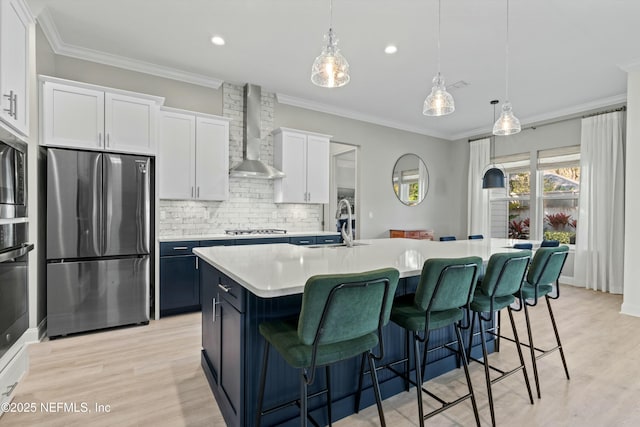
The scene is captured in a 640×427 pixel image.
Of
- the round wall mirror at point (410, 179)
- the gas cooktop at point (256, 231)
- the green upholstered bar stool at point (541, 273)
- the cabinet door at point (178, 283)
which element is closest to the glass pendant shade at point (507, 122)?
the green upholstered bar stool at point (541, 273)

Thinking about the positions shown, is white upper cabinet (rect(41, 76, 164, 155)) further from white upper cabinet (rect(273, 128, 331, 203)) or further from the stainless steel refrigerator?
white upper cabinet (rect(273, 128, 331, 203))

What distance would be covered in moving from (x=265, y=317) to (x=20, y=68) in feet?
7.40

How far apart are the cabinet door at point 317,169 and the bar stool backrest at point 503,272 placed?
131 inches

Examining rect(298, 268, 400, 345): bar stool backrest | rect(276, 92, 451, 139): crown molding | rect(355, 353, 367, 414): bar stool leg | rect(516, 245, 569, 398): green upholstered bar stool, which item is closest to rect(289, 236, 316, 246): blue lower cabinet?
rect(276, 92, 451, 139): crown molding

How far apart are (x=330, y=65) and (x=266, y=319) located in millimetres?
1671

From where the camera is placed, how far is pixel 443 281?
1723mm

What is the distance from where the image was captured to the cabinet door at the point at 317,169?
5.07m

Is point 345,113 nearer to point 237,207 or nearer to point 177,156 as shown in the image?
point 237,207

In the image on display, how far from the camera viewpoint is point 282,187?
4.86m

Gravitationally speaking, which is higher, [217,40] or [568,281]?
[217,40]

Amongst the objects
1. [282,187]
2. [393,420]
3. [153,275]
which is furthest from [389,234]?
[393,420]

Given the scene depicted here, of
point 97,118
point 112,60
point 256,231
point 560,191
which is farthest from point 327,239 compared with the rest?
point 560,191

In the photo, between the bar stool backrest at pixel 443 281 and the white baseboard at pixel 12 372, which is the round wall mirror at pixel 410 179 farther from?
the white baseboard at pixel 12 372

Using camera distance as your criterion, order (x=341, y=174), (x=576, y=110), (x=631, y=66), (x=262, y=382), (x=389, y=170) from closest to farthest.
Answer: (x=262, y=382)
(x=631, y=66)
(x=576, y=110)
(x=389, y=170)
(x=341, y=174)
